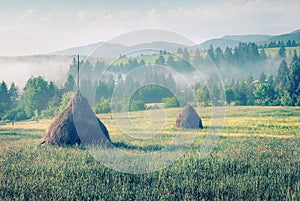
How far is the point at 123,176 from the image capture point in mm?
13445

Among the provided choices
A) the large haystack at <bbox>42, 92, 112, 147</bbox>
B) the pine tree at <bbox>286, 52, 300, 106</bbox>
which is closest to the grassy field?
the large haystack at <bbox>42, 92, 112, 147</bbox>

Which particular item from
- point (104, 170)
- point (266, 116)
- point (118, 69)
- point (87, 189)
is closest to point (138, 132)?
point (118, 69)

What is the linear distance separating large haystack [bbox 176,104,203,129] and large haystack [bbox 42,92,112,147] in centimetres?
1333

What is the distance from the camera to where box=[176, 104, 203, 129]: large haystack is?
31.7 m

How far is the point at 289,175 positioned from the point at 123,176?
563cm

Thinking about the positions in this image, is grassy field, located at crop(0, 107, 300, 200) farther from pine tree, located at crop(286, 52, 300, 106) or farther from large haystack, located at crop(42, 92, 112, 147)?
pine tree, located at crop(286, 52, 300, 106)

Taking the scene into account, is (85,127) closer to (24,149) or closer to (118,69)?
(24,149)

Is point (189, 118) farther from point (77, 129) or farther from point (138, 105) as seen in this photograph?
point (138, 105)

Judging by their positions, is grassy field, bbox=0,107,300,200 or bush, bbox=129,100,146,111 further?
bush, bbox=129,100,146,111

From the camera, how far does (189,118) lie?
32.1 meters

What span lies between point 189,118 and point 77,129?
1456 cm

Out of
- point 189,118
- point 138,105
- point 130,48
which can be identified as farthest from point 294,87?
point 130,48

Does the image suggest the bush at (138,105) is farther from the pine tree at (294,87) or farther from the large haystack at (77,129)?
the large haystack at (77,129)

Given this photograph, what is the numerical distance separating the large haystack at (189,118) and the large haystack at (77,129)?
13.3 meters
